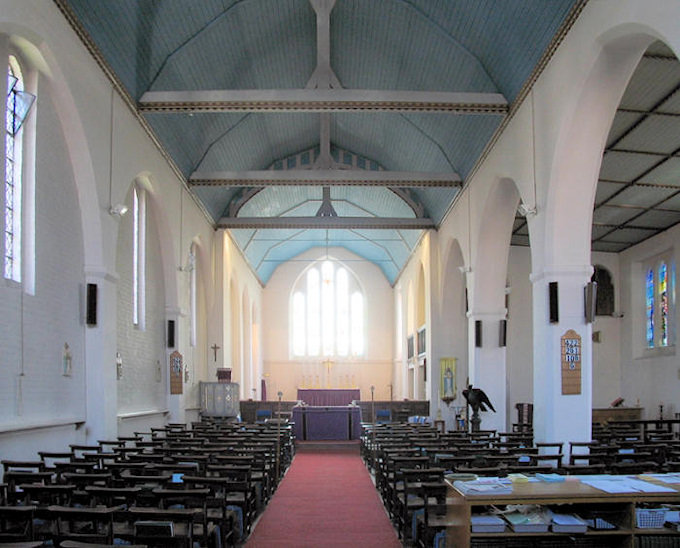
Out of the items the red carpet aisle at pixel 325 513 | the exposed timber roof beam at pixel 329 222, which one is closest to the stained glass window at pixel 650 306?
the exposed timber roof beam at pixel 329 222

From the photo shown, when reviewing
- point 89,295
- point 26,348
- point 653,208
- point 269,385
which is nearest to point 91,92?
point 89,295

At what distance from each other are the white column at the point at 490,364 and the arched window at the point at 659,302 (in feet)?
16.7

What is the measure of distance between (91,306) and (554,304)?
6792 mm

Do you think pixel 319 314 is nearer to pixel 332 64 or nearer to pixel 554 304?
pixel 332 64

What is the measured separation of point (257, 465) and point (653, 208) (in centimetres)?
1142

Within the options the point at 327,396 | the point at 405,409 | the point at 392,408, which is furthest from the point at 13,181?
the point at 327,396

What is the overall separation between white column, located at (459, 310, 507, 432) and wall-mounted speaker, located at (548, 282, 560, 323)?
219 inches

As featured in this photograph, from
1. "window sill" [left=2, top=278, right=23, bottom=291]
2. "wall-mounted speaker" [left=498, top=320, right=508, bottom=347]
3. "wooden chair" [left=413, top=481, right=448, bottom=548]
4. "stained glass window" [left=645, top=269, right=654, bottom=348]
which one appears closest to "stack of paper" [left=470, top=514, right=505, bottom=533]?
"wooden chair" [left=413, top=481, right=448, bottom=548]

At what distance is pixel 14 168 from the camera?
32.5 ft

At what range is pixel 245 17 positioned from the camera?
47.5ft

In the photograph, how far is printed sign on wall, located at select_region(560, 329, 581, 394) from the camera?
10.8 metres

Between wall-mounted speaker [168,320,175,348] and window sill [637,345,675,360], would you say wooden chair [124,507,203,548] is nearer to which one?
wall-mounted speaker [168,320,175,348]

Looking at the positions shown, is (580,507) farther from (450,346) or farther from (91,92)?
(450,346)

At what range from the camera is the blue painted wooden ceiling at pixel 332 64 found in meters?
11.8
